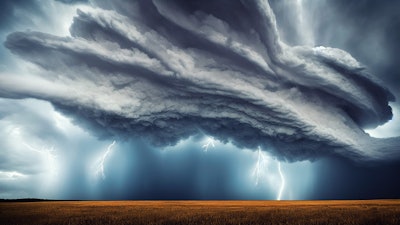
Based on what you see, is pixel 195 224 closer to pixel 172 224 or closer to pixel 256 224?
pixel 172 224

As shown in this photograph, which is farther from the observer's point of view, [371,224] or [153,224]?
[153,224]

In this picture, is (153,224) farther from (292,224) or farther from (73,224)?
(292,224)

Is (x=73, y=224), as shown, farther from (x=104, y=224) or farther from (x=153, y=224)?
(x=153, y=224)

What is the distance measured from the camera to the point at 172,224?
17.3 m

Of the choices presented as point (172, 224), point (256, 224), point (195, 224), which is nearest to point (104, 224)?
point (172, 224)

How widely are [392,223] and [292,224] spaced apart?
17.6 ft

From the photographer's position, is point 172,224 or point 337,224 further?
point 172,224

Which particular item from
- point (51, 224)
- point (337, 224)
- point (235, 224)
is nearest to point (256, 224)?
point (235, 224)

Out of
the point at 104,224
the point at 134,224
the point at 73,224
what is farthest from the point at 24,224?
the point at 134,224

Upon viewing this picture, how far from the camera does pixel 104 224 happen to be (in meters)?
17.7

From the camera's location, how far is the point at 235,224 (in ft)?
55.0

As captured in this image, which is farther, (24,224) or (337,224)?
(24,224)

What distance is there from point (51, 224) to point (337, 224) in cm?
1694

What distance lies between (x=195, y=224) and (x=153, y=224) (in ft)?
8.26
